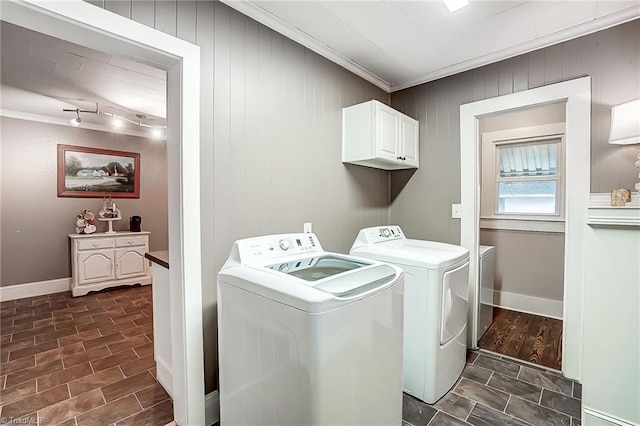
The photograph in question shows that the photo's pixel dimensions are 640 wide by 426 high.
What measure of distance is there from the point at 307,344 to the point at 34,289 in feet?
15.3

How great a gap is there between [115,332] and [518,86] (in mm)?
4139

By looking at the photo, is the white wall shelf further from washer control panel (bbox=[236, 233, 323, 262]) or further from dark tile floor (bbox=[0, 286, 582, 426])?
washer control panel (bbox=[236, 233, 323, 262])

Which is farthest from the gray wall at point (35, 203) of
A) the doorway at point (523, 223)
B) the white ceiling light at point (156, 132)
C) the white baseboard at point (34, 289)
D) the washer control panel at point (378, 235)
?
the doorway at point (523, 223)

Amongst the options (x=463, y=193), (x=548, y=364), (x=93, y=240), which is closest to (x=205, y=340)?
(x=463, y=193)

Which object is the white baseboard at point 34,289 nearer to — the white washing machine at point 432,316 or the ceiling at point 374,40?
the ceiling at point 374,40

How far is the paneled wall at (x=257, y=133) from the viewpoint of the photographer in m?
1.60

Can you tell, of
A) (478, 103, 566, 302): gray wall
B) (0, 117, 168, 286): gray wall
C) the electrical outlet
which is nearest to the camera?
the electrical outlet

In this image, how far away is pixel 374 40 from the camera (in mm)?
2109

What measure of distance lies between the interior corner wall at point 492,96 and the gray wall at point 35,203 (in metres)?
4.34

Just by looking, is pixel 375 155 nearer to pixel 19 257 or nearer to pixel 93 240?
pixel 93 240

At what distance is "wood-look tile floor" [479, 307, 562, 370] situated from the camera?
2.36 meters

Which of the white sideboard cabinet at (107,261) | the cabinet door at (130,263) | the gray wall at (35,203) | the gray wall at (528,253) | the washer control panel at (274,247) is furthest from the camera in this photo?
the cabinet door at (130,263)

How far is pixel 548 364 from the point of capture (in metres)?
2.24

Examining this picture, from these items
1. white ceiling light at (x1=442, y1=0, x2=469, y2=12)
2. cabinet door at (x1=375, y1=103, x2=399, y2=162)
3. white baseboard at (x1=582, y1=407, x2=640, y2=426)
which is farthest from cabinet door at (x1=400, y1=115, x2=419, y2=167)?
white baseboard at (x1=582, y1=407, x2=640, y2=426)
